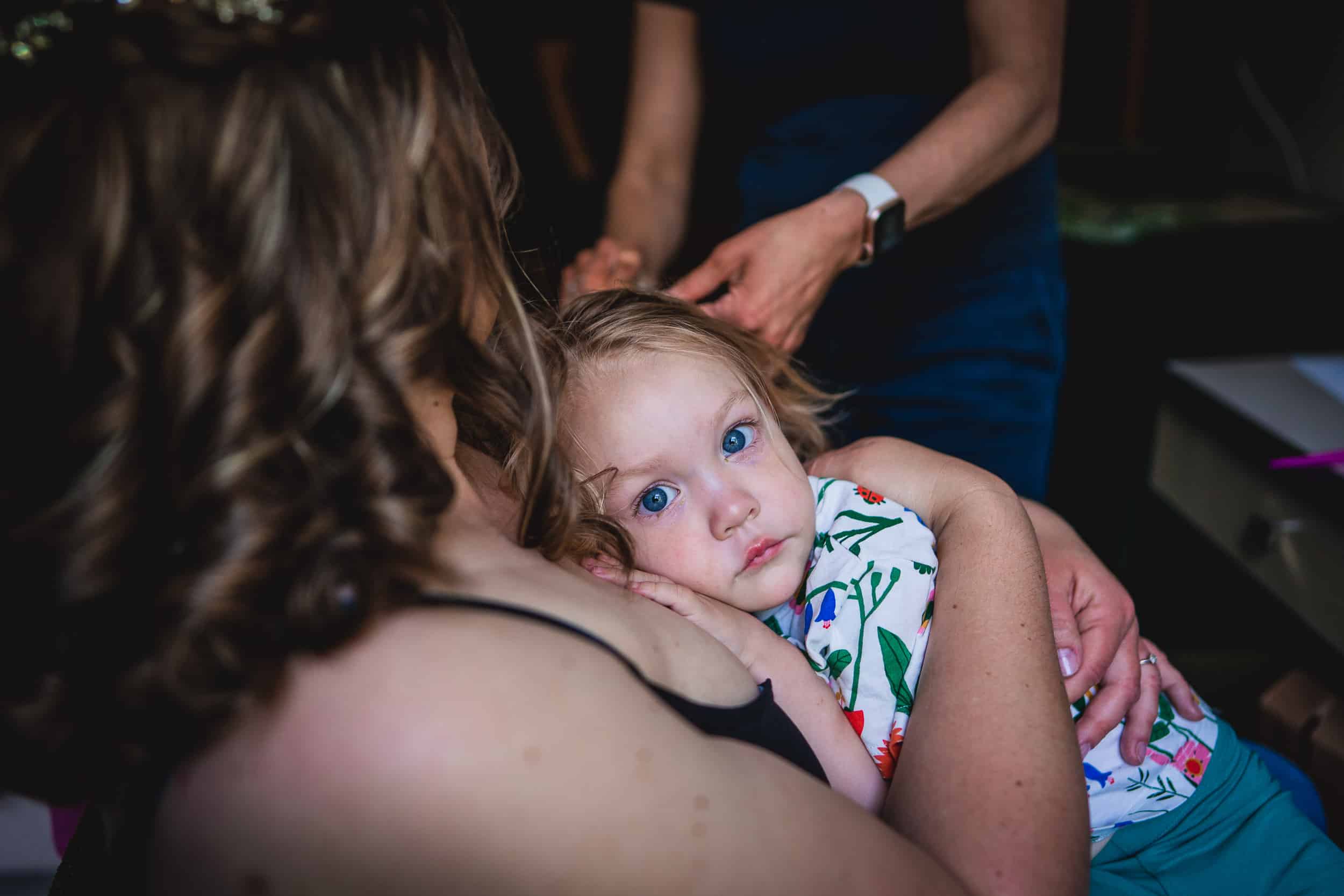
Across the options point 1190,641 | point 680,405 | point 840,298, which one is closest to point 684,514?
point 680,405

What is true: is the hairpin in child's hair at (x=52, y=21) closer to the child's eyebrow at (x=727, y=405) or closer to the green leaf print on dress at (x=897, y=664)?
the child's eyebrow at (x=727, y=405)

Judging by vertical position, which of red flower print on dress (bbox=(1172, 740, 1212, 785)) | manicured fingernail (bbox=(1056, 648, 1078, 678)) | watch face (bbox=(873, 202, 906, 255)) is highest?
watch face (bbox=(873, 202, 906, 255))

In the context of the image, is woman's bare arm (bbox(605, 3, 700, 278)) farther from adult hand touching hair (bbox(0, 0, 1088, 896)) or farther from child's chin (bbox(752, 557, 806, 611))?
adult hand touching hair (bbox(0, 0, 1088, 896))

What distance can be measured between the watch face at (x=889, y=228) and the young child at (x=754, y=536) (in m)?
0.27

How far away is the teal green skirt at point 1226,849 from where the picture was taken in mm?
952

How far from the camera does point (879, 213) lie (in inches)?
49.6

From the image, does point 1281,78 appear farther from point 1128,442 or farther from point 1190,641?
point 1190,641

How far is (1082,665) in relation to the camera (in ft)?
3.24

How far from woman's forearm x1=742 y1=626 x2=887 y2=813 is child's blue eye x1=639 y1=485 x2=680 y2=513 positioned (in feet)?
0.66

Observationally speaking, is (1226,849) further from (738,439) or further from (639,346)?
(639,346)

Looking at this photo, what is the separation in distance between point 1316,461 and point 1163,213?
104 centimetres

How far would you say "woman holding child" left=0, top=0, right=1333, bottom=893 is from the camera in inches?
19.7

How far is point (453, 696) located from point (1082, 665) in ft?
2.48

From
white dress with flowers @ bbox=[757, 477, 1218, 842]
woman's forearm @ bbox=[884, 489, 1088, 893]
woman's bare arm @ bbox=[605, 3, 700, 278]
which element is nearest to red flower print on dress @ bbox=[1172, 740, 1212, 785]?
white dress with flowers @ bbox=[757, 477, 1218, 842]
